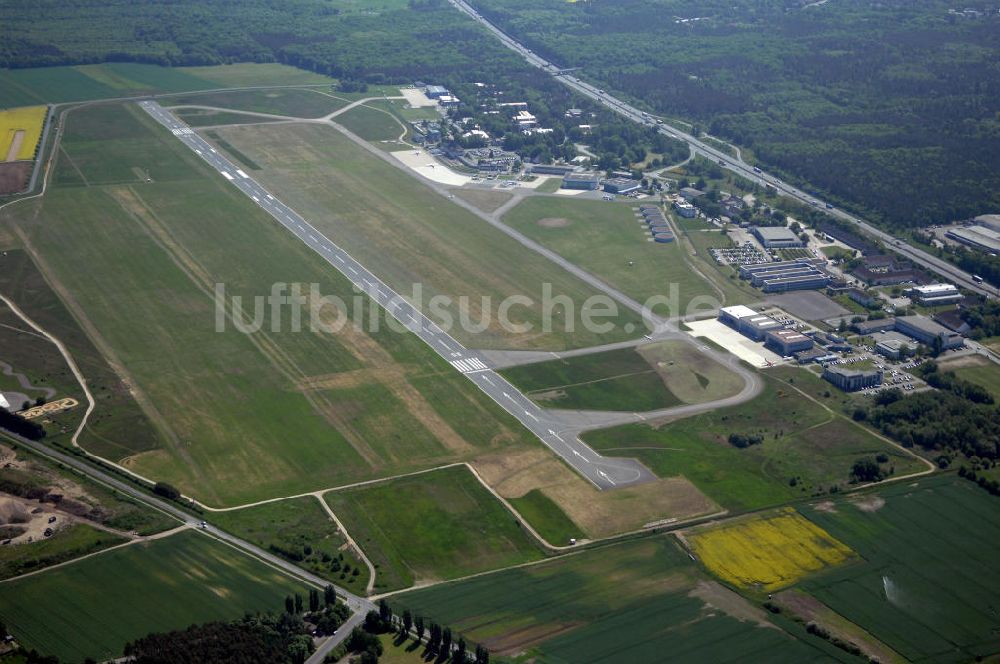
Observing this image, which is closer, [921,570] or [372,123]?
[921,570]

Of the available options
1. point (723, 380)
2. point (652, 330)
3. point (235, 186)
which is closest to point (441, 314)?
point (652, 330)

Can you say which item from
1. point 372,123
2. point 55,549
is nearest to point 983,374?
point 55,549

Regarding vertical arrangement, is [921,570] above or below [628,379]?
below

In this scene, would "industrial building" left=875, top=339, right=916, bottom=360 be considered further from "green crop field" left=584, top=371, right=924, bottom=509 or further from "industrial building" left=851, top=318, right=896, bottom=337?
"green crop field" left=584, top=371, right=924, bottom=509

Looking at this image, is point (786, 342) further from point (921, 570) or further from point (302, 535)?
point (302, 535)

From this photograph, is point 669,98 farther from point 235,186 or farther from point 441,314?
point 441,314

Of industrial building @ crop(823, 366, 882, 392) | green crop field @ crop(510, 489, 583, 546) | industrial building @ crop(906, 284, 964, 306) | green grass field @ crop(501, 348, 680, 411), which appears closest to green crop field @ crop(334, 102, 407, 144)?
green grass field @ crop(501, 348, 680, 411)
